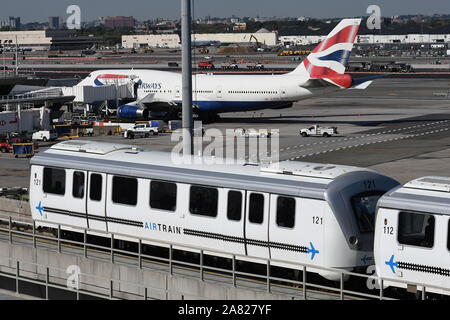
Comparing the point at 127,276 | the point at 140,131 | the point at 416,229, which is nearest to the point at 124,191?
the point at 127,276

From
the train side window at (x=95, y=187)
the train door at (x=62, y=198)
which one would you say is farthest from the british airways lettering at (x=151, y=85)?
the train side window at (x=95, y=187)

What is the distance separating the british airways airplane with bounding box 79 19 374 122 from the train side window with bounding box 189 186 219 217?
185ft

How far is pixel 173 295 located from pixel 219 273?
309 centimetres

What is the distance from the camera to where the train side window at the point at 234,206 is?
92.0 feet

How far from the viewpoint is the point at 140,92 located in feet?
313

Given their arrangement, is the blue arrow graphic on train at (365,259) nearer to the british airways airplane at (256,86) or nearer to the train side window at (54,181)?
the train side window at (54,181)

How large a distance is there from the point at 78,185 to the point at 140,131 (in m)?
49.6

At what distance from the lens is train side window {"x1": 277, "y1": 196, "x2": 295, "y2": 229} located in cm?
2688

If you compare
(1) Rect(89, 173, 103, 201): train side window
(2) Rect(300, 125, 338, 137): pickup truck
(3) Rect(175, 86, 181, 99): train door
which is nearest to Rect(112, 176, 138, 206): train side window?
→ (1) Rect(89, 173, 103, 201): train side window

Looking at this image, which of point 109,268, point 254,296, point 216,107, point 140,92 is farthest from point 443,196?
point 140,92

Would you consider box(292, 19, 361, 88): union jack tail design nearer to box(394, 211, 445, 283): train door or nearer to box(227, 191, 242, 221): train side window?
box(227, 191, 242, 221): train side window

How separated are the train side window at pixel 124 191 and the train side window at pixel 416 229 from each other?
9494 millimetres

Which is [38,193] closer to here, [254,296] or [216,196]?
[216,196]

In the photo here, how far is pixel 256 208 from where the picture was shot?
27703 millimetres
